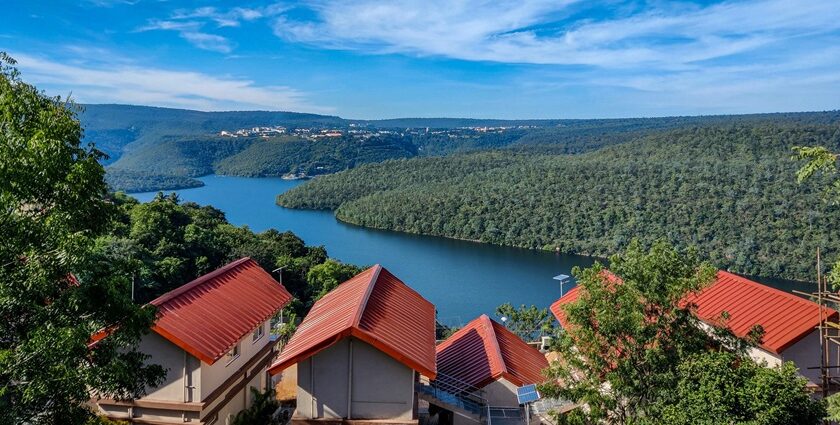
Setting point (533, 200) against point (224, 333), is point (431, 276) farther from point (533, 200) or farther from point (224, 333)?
point (224, 333)

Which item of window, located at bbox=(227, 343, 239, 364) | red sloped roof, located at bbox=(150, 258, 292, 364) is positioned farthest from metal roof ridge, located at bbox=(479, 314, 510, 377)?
window, located at bbox=(227, 343, 239, 364)

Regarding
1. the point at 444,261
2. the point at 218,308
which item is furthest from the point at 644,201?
the point at 218,308

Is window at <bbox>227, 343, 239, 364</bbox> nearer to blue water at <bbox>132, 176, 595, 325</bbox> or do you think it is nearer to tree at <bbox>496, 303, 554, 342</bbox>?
tree at <bbox>496, 303, 554, 342</bbox>

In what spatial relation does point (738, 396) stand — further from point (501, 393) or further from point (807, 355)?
point (501, 393)

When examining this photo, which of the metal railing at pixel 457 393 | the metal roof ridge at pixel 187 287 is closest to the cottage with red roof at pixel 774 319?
the metal railing at pixel 457 393

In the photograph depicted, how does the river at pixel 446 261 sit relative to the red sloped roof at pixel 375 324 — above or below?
below

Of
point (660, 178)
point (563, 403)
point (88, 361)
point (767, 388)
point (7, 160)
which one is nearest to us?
point (7, 160)

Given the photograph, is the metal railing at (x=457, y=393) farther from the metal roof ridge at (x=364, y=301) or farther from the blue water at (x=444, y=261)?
the blue water at (x=444, y=261)

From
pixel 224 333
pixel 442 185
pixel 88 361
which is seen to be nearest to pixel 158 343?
pixel 224 333
